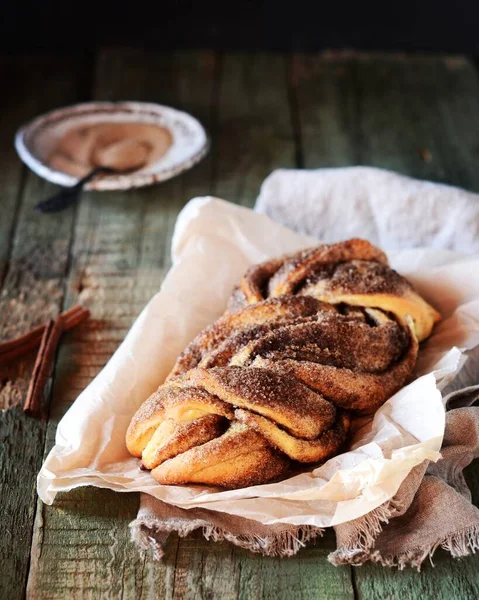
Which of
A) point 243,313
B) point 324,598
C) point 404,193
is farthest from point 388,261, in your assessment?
point 324,598

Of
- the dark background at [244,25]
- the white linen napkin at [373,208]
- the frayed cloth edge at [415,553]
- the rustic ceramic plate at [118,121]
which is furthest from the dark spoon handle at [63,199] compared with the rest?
the frayed cloth edge at [415,553]

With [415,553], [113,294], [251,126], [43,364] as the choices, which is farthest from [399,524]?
[251,126]

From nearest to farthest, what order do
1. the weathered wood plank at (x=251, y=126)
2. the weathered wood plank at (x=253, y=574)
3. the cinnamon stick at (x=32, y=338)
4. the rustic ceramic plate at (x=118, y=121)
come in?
the weathered wood plank at (x=253, y=574) < the cinnamon stick at (x=32, y=338) < the rustic ceramic plate at (x=118, y=121) < the weathered wood plank at (x=251, y=126)

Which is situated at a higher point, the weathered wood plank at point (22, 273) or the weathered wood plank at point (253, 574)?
the weathered wood plank at point (253, 574)

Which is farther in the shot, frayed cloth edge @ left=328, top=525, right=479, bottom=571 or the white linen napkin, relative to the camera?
the white linen napkin

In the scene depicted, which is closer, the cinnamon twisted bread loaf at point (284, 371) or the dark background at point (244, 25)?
the cinnamon twisted bread loaf at point (284, 371)

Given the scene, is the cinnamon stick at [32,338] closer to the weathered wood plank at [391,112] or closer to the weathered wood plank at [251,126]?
the weathered wood plank at [251,126]

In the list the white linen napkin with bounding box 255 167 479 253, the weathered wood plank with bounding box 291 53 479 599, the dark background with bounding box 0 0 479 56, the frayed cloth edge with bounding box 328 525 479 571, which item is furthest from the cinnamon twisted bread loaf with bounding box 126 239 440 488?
the dark background with bounding box 0 0 479 56

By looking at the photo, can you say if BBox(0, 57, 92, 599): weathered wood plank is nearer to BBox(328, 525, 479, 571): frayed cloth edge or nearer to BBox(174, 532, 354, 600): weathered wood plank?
BBox(174, 532, 354, 600): weathered wood plank
